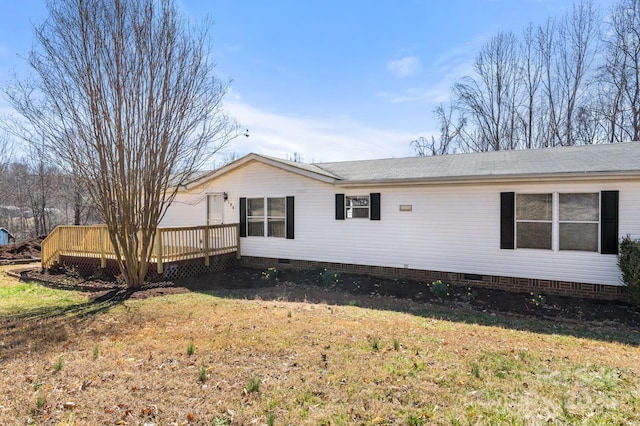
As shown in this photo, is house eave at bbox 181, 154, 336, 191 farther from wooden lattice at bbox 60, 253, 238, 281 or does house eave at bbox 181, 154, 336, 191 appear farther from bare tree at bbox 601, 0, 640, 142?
bare tree at bbox 601, 0, 640, 142

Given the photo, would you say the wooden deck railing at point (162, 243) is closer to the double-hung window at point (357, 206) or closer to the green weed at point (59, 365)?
the double-hung window at point (357, 206)

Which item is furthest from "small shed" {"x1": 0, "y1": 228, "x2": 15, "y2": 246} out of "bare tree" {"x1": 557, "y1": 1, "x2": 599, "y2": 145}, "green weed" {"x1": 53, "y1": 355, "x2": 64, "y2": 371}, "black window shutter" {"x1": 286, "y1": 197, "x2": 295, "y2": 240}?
"bare tree" {"x1": 557, "y1": 1, "x2": 599, "y2": 145}

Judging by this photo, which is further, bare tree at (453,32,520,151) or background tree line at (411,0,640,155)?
bare tree at (453,32,520,151)

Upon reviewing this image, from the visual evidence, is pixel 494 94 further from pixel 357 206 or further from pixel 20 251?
pixel 20 251

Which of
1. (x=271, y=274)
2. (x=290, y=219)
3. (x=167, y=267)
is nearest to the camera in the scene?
(x=167, y=267)

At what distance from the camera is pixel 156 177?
8.95 metres

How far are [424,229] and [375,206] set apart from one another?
154cm

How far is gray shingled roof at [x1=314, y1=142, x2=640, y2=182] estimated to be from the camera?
7992 millimetres

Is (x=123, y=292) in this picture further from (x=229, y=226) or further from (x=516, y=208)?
(x=516, y=208)

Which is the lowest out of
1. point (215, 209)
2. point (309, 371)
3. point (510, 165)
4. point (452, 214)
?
point (309, 371)

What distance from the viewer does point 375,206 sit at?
10.4 metres

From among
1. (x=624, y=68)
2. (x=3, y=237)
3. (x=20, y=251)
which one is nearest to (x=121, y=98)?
(x=20, y=251)

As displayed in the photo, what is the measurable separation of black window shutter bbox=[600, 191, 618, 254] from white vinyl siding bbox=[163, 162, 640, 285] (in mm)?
141

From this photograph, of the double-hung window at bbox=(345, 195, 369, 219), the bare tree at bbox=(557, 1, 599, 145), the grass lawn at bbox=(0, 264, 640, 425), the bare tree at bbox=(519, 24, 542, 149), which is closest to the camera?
the grass lawn at bbox=(0, 264, 640, 425)
